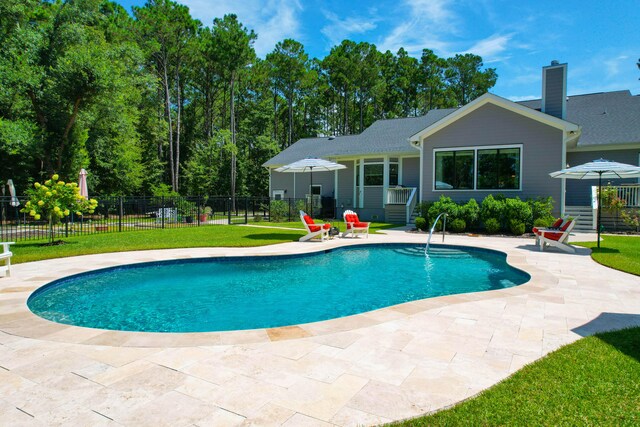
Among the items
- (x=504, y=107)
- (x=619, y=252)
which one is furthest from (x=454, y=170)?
(x=619, y=252)

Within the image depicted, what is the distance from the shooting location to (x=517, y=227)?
44.4 ft

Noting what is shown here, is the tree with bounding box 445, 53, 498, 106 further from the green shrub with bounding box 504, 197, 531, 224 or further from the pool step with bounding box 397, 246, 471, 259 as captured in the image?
the pool step with bounding box 397, 246, 471, 259

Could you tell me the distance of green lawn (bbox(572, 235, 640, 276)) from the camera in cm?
786

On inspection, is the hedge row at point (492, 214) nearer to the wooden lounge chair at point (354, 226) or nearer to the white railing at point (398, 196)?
the wooden lounge chair at point (354, 226)

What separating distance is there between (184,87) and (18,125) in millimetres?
21963

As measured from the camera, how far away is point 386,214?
65.6ft

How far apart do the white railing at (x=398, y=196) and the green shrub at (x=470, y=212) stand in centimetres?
459

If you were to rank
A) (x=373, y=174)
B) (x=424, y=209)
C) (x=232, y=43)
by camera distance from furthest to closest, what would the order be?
(x=232, y=43) → (x=373, y=174) → (x=424, y=209)

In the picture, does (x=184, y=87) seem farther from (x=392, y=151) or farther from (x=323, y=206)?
(x=392, y=151)

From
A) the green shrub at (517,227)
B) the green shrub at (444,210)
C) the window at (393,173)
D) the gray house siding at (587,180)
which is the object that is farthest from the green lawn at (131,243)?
the gray house siding at (587,180)

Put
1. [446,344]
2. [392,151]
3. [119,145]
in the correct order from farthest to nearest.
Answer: [119,145] < [392,151] < [446,344]

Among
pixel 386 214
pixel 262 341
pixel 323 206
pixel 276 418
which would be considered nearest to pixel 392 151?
pixel 386 214

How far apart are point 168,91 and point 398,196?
22.9m

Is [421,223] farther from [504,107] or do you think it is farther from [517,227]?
[504,107]
